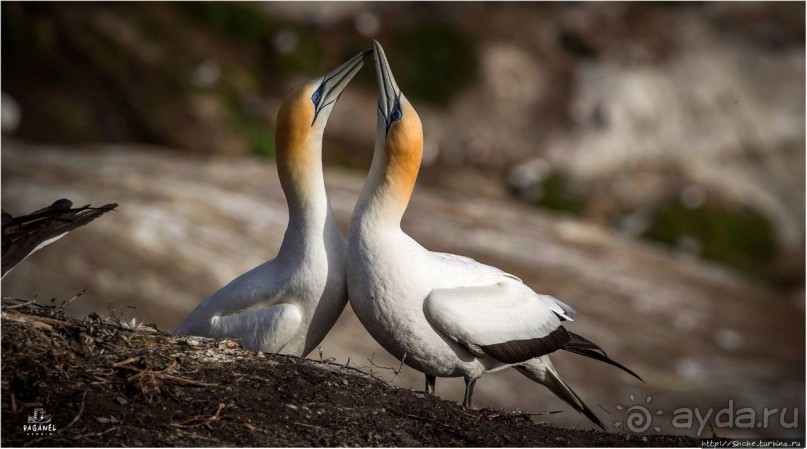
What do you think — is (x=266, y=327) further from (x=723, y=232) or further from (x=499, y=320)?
(x=723, y=232)

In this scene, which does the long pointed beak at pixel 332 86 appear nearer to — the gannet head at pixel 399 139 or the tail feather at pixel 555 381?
the gannet head at pixel 399 139

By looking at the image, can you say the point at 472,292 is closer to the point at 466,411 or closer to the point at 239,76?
the point at 466,411

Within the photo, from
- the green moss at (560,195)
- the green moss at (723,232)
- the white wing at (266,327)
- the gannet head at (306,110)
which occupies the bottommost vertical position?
the white wing at (266,327)

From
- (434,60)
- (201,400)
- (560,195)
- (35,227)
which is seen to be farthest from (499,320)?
(434,60)

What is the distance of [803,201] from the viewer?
19453mm

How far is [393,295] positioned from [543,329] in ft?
3.54

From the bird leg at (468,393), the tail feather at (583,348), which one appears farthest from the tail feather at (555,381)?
the bird leg at (468,393)

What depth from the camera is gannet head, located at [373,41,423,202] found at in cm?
640

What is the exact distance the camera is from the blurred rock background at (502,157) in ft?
44.7

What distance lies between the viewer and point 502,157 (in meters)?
18.9

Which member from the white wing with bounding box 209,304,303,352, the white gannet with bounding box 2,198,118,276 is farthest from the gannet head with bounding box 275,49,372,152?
the white gannet with bounding box 2,198,118,276

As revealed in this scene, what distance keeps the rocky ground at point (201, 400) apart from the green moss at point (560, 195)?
12702 millimetres

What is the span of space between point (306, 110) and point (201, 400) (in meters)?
2.09

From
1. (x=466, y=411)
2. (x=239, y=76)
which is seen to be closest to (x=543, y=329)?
(x=466, y=411)
